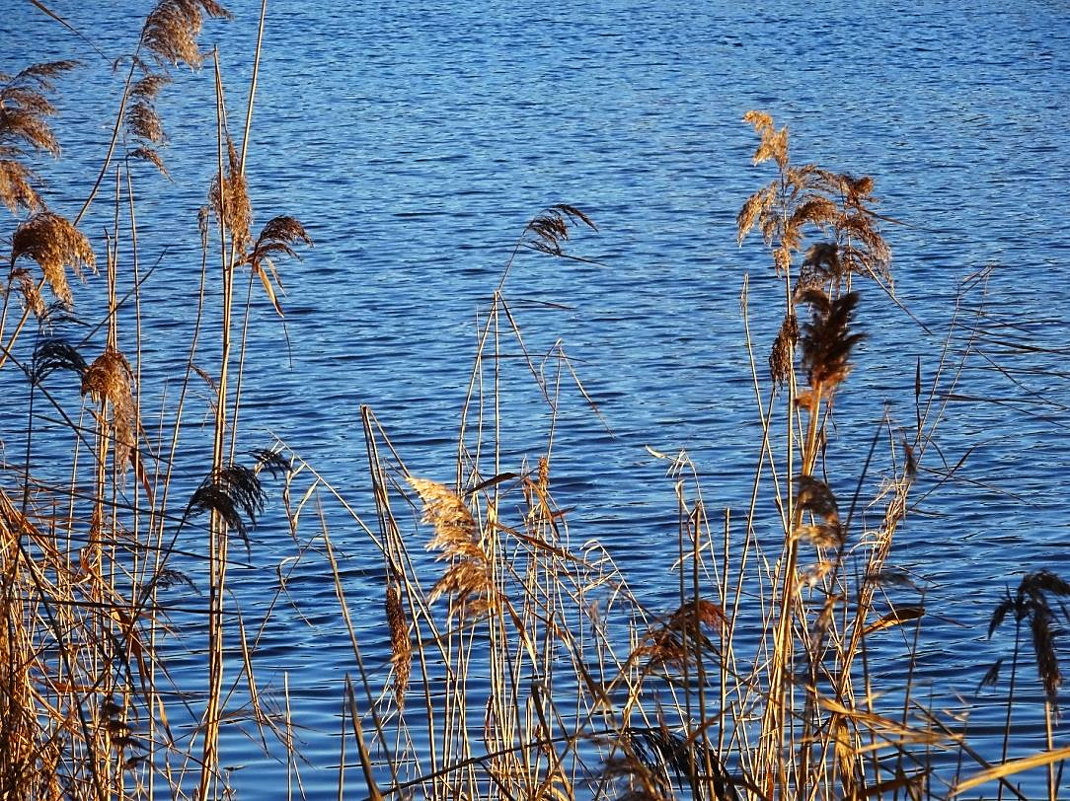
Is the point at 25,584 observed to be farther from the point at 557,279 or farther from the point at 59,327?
the point at 557,279

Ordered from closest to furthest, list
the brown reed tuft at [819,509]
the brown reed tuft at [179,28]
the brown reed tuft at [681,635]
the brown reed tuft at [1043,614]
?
the brown reed tuft at [819,509], the brown reed tuft at [1043,614], the brown reed tuft at [681,635], the brown reed tuft at [179,28]

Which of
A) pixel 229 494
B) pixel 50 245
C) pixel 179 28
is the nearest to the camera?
pixel 229 494

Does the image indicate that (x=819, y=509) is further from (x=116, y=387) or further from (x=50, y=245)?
(x=50, y=245)

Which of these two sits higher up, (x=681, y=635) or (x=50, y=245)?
(x=50, y=245)

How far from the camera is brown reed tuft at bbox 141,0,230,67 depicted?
3.46 m

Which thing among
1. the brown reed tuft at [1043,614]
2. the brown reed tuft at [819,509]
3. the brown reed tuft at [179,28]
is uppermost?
the brown reed tuft at [179,28]

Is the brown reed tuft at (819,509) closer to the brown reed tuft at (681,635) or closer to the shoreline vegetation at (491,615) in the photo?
the shoreline vegetation at (491,615)

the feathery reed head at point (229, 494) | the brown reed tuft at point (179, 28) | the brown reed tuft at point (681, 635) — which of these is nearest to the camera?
the brown reed tuft at point (681, 635)

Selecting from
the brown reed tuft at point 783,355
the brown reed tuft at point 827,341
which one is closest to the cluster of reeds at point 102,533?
the brown reed tuft at point 783,355

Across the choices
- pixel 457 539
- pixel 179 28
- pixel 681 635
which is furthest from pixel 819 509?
pixel 179 28

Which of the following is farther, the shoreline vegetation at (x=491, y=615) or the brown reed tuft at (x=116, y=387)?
the brown reed tuft at (x=116, y=387)

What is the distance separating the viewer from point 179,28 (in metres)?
3.47

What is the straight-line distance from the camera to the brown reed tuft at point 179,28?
11.4ft

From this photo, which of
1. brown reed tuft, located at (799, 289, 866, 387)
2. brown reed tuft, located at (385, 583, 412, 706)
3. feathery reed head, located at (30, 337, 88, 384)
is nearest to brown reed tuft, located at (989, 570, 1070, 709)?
brown reed tuft, located at (799, 289, 866, 387)
